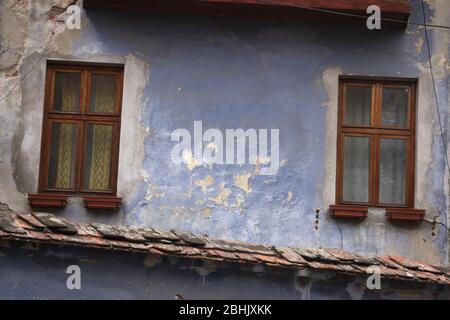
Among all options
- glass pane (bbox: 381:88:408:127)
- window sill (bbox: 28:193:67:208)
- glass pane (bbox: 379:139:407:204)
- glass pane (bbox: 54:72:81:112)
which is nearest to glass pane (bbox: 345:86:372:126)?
glass pane (bbox: 381:88:408:127)

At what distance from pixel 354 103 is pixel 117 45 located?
282cm

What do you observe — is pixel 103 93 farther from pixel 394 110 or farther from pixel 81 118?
pixel 394 110

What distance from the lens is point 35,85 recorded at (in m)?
11.9

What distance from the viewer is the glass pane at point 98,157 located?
11836 mm

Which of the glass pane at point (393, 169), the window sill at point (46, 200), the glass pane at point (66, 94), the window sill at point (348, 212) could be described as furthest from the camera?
the glass pane at point (393, 169)

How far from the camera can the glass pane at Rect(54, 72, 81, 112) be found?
1194 centimetres

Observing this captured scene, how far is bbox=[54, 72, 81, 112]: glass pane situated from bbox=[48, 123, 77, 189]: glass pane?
200 mm

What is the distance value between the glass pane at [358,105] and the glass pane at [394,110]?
0.19 m

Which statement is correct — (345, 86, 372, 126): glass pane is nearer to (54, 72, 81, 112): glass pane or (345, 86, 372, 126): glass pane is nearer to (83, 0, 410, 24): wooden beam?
(83, 0, 410, 24): wooden beam

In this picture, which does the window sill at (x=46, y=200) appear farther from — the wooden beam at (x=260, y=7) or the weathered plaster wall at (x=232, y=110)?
the wooden beam at (x=260, y=7)

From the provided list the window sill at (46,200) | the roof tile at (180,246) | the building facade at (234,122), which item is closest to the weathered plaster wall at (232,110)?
the building facade at (234,122)

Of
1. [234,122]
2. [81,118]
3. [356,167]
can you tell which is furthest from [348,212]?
[81,118]

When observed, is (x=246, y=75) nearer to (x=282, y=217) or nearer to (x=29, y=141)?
(x=282, y=217)
